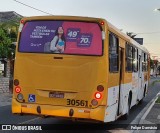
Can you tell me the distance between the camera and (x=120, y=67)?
12.6 m

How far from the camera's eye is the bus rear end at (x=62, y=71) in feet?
33.0

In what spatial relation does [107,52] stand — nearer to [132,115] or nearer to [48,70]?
[48,70]

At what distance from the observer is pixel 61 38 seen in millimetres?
10453

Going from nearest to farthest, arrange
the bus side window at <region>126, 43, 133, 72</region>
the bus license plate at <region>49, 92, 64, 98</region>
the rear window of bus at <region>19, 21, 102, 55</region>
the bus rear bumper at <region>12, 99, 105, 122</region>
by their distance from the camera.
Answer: the bus rear bumper at <region>12, 99, 105, 122</region>
the bus license plate at <region>49, 92, 64, 98</region>
the rear window of bus at <region>19, 21, 102, 55</region>
the bus side window at <region>126, 43, 133, 72</region>

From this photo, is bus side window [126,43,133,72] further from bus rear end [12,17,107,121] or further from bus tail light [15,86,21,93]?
bus tail light [15,86,21,93]

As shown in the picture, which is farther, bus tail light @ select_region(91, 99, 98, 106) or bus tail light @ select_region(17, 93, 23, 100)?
bus tail light @ select_region(17, 93, 23, 100)

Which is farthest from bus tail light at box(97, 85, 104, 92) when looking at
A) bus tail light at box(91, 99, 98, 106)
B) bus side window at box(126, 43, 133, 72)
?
bus side window at box(126, 43, 133, 72)

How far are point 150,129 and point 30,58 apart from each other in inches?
177

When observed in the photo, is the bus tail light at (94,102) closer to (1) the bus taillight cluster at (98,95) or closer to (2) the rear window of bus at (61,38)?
(1) the bus taillight cluster at (98,95)

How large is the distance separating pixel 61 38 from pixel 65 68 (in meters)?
0.81

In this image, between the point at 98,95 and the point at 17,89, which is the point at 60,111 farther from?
the point at 17,89

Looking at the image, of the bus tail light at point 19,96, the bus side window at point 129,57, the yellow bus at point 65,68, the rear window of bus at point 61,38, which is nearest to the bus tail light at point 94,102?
the yellow bus at point 65,68

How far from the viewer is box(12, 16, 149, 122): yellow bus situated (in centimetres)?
1006

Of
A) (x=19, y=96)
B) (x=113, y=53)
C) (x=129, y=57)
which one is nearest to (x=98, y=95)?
(x=113, y=53)
